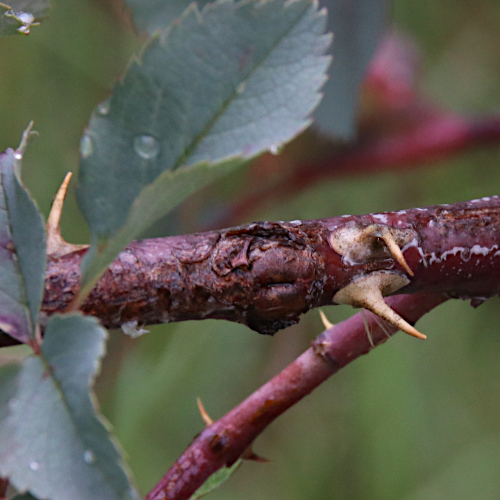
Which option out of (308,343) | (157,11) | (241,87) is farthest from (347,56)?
(308,343)

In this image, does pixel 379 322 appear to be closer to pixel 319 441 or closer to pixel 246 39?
pixel 246 39

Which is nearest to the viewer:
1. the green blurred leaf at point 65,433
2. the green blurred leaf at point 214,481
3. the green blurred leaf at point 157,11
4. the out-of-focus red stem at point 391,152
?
the green blurred leaf at point 65,433

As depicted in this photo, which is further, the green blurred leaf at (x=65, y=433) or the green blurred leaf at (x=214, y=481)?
the green blurred leaf at (x=214, y=481)

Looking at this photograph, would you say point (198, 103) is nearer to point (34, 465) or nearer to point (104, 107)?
point (104, 107)

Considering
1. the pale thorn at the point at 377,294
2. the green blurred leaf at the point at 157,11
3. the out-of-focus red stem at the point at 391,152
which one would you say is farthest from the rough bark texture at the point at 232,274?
the out-of-focus red stem at the point at 391,152

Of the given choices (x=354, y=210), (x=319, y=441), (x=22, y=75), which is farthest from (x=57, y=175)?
(x=319, y=441)

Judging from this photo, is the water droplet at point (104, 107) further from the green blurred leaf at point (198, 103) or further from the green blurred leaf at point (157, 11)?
the green blurred leaf at point (157, 11)

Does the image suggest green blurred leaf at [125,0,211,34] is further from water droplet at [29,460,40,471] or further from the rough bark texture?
water droplet at [29,460,40,471]
